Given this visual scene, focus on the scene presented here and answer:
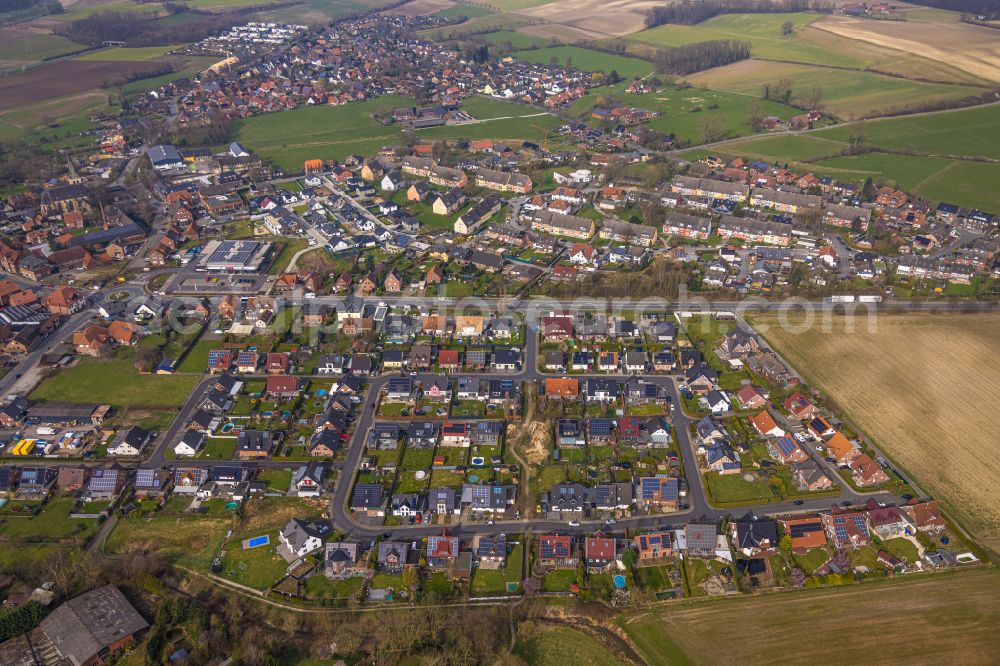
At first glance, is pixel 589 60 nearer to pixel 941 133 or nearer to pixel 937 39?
pixel 937 39

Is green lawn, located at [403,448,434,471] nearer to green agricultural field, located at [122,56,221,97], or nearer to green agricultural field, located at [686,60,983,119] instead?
green agricultural field, located at [686,60,983,119]

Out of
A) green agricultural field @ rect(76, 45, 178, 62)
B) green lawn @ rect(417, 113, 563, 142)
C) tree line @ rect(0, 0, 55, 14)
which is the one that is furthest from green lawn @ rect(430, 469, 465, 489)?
tree line @ rect(0, 0, 55, 14)

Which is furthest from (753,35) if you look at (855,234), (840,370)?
(840,370)

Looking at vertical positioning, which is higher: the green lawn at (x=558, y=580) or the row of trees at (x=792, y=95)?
the row of trees at (x=792, y=95)

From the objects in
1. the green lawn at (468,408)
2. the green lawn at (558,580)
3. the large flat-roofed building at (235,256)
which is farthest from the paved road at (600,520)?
the large flat-roofed building at (235,256)

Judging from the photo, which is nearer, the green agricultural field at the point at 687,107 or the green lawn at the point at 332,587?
the green lawn at the point at 332,587

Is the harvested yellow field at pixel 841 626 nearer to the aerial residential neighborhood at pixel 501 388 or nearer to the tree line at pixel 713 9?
the aerial residential neighborhood at pixel 501 388

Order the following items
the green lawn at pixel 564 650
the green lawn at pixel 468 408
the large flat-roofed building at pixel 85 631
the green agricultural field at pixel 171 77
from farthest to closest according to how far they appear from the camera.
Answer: the green agricultural field at pixel 171 77 → the green lawn at pixel 468 408 → the large flat-roofed building at pixel 85 631 → the green lawn at pixel 564 650

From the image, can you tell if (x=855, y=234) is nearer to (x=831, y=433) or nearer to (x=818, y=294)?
(x=818, y=294)

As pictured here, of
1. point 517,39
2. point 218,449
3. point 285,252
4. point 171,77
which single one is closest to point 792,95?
point 517,39
